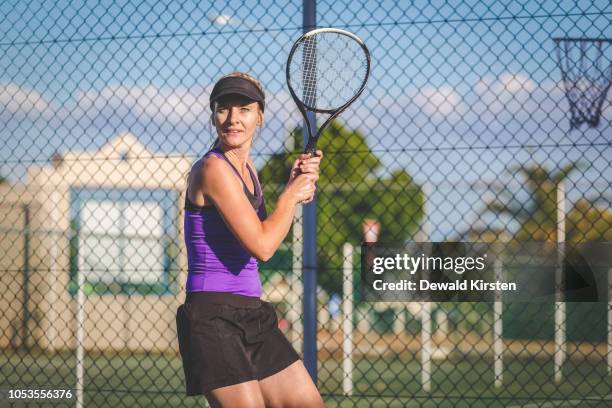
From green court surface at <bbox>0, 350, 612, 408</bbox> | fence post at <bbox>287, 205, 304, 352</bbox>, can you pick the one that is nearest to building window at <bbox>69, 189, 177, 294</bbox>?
green court surface at <bbox>0, 350, 612, 408</bbox>

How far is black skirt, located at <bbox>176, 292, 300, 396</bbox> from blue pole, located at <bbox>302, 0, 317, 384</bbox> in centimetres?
129

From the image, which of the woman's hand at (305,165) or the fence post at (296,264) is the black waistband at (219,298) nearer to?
the woman's hand at (305,165)

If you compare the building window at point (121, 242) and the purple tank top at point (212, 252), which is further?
the building window at point (121, 242)

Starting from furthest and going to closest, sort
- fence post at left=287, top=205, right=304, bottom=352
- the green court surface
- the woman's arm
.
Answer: fence post at left=287, top=205, right=304, bottom=352 < the green court surface < the woman's arm

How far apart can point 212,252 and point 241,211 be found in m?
0.18

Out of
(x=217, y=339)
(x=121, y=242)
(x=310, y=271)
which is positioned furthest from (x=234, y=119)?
(x=121, y=242)

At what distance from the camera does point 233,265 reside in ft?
9.20

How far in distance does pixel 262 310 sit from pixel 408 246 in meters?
1.61

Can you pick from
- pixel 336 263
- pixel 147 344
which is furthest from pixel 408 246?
pixel 336 263

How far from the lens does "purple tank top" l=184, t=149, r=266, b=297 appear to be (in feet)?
9.11

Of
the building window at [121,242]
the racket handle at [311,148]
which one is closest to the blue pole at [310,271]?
the racket handle at [311,148]

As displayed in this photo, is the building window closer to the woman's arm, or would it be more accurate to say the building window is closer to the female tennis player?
the female tennis player

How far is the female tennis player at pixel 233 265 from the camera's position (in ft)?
8.93

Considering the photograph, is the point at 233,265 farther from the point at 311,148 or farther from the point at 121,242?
the point at 121,242
